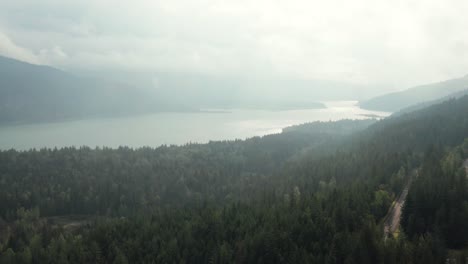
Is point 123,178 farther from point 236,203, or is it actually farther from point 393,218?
point 393,218

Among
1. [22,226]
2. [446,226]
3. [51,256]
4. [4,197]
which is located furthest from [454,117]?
[4,197]

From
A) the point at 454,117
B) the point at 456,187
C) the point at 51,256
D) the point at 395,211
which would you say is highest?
the point at 454,117

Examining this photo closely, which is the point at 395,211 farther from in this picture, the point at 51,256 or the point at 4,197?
the point at 4,197

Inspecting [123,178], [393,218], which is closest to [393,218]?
[393,218]

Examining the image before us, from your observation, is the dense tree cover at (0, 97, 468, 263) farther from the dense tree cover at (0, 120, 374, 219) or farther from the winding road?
the winding road

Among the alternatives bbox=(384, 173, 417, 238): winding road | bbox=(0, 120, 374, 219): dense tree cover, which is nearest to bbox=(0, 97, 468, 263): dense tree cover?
bbox=(0, 120, 374, 219): dense tree cover

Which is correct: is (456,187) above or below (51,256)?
above

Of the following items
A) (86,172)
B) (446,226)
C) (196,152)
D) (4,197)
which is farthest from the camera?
(196,152)

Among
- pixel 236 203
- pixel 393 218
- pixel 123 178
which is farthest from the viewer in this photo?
pixel 123 178
